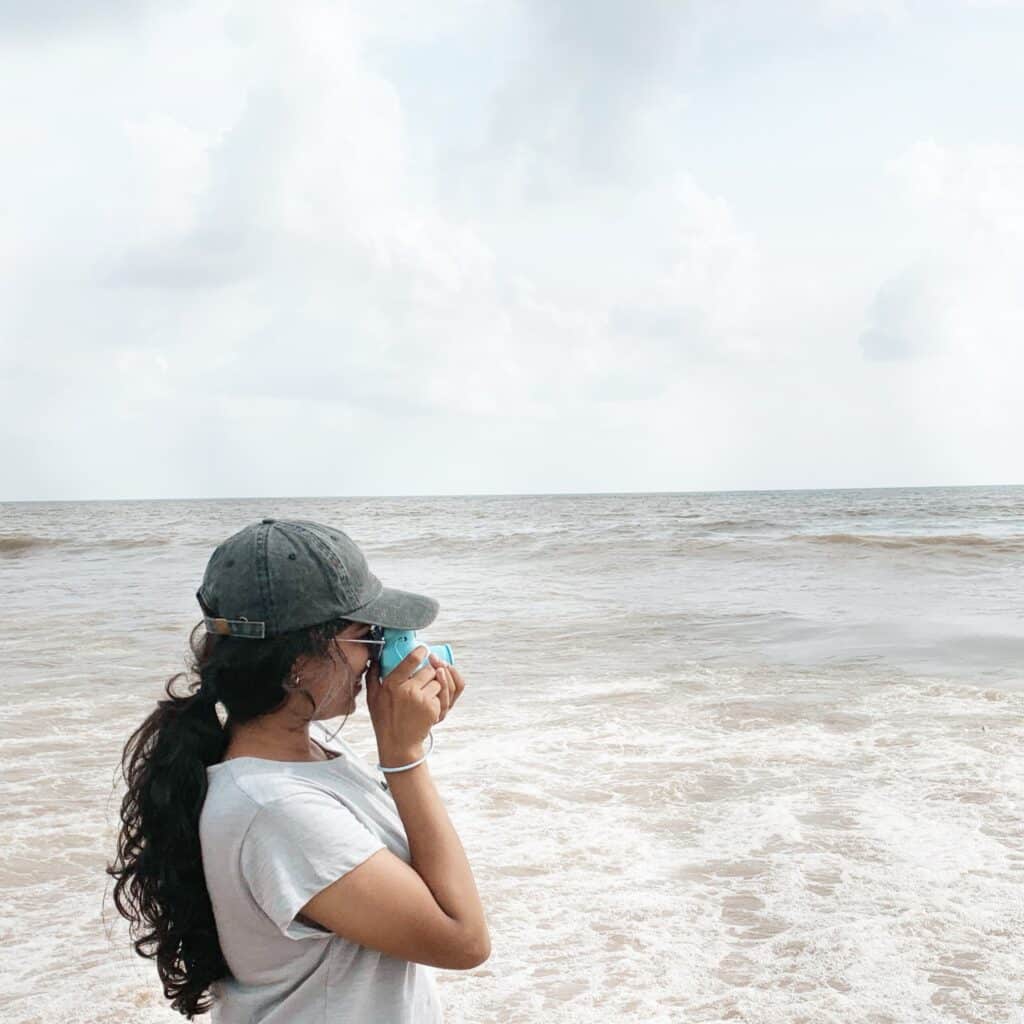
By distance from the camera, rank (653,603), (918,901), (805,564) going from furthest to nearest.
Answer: (805,564) < (653,603) < (918,901)

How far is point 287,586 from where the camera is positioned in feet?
5.58

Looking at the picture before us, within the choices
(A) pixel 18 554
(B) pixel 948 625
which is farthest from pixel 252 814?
(A) pixel 18 554

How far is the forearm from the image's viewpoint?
1.66 m

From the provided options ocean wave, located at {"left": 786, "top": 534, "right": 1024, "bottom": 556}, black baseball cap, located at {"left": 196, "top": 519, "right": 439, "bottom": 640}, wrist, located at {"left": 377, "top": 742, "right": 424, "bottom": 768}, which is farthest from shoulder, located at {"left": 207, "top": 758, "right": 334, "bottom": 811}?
ocean wave, located at {"left": 786, "top": 534, "right": 1024, "bottom": 556}

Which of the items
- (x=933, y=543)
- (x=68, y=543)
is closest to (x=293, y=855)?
(x=933, y=543)

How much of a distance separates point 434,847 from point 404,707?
240 millimetres

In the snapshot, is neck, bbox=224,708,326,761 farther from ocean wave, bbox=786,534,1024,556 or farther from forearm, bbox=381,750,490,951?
ocean wave, bbox=786,534,1024,556

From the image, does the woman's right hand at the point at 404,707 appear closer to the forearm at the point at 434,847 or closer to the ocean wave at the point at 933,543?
the forearm at the point at 434,847

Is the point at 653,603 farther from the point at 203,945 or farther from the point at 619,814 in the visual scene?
the point at 203,945

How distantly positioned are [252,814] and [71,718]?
674 cm

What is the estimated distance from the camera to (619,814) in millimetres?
5277

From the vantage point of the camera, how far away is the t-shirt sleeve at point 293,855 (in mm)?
1551

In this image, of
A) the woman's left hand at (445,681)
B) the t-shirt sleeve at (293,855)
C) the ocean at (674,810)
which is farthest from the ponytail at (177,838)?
the ocean at (674,810)

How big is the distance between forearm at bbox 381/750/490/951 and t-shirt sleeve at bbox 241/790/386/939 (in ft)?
0.41
